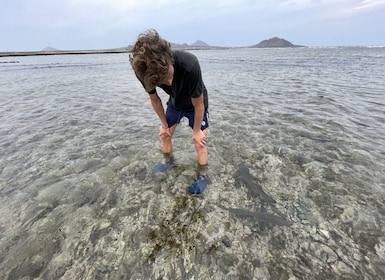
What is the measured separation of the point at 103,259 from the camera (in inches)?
121

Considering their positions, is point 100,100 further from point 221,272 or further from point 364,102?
point 364,102

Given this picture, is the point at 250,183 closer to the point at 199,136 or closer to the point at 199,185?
the point at 199,185

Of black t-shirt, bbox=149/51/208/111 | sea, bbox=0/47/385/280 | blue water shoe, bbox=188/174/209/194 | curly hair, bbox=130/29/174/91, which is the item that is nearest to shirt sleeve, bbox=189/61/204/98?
black t-shirt, bbox=149/51/208/111

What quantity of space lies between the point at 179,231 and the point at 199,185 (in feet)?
3.75

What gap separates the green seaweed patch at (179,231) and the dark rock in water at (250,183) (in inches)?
43.5

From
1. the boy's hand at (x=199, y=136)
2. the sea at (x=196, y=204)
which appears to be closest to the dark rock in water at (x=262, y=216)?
the sea at (x=196, y=204)

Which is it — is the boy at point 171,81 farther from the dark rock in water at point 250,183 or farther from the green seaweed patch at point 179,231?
the dark rock in water at point 250,183

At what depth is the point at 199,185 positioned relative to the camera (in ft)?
14.6

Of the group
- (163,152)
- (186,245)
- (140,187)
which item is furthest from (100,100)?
(186,245)

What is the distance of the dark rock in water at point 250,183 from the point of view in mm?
4223

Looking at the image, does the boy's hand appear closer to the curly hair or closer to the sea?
the sea

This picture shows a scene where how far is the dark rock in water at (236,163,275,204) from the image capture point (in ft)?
13.9

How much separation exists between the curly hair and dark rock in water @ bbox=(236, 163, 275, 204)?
2.67 metres

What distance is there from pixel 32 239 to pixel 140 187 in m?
1.83
